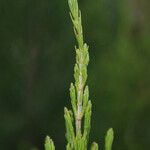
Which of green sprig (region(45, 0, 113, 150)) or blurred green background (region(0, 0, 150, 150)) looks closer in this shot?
green sprig (region(45, 0, 113, 150))

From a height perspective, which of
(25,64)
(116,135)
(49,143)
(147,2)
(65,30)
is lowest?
(49,143)

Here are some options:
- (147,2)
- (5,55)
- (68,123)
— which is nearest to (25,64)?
(5,55)

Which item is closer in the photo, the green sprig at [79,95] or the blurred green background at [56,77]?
the green sprig at [79,95]

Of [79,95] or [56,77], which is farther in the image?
[56,77]

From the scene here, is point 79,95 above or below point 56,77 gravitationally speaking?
below

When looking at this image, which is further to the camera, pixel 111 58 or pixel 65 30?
pixel 111 58

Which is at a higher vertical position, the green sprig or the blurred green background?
the blurred green background

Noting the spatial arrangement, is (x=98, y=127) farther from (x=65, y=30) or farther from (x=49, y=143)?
(x=49, y=143)

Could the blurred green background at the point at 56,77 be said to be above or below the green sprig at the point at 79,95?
above
